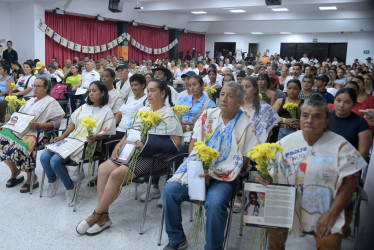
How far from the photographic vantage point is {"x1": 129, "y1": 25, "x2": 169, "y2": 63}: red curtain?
15438mm

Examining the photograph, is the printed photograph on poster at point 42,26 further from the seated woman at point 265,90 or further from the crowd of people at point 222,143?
the seated woman at point 265,90

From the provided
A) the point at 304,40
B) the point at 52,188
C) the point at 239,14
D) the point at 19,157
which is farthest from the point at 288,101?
the point at 304,40

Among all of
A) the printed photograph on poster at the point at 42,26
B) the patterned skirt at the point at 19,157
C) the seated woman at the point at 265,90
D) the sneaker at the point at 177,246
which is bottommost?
the sneaker at the point at 177,246

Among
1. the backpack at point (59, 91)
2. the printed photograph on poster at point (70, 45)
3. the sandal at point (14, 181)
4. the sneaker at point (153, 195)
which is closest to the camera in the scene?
the sneaker at point (153, 195)

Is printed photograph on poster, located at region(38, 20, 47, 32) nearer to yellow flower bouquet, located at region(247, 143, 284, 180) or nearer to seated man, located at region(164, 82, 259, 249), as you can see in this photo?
seated man, located at region(164, 82, 259, 249)

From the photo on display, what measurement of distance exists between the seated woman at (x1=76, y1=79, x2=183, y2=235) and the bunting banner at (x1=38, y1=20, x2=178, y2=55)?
949 cm

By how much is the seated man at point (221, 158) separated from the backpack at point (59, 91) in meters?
4.36

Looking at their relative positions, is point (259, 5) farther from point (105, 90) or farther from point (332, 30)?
point (105, 90)

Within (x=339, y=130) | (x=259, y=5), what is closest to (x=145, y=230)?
(x=339, y=130)

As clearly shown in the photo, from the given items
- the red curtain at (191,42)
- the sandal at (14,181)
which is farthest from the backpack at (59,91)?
the red curtain at (191,42)

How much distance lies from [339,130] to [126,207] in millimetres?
1966

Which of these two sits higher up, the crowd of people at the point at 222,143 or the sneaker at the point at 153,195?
the crowd of people at the point at 222,143

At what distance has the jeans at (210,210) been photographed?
2184mm

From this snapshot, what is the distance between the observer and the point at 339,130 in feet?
8.67
